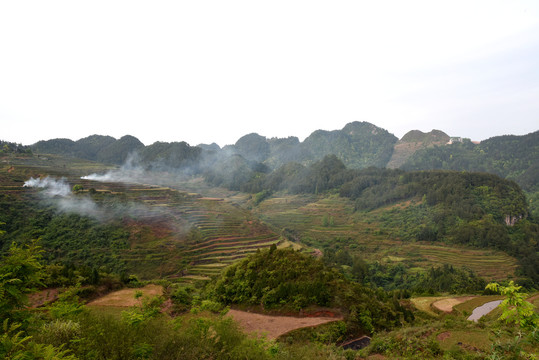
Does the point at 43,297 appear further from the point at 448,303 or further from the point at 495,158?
the point at 495,158

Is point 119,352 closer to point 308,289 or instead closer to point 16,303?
point 16,303

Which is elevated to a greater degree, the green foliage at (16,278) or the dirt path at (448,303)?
the green foliage at (16,278)

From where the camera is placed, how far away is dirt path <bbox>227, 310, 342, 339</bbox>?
14.7 m

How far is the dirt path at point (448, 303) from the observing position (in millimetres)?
22594

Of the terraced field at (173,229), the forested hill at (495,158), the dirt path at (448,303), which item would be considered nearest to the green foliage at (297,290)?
the dirt path at (448,303)

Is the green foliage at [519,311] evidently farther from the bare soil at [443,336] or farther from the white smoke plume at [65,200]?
the white smoke plume at [65,200]

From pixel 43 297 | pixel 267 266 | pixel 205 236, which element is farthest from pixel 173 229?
pixel 267 266

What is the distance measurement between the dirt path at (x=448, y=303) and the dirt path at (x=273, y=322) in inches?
539

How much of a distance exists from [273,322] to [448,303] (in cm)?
1943

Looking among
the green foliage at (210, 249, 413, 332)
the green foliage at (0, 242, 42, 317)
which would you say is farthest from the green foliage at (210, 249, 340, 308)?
the green foliage at (0, 242, 42, 317)

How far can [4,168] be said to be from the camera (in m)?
44.5

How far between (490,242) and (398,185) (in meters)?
33.8

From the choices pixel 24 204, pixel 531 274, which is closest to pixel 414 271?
pixel 531 274

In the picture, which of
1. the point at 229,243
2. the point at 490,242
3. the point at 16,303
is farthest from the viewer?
the point at 490,242
